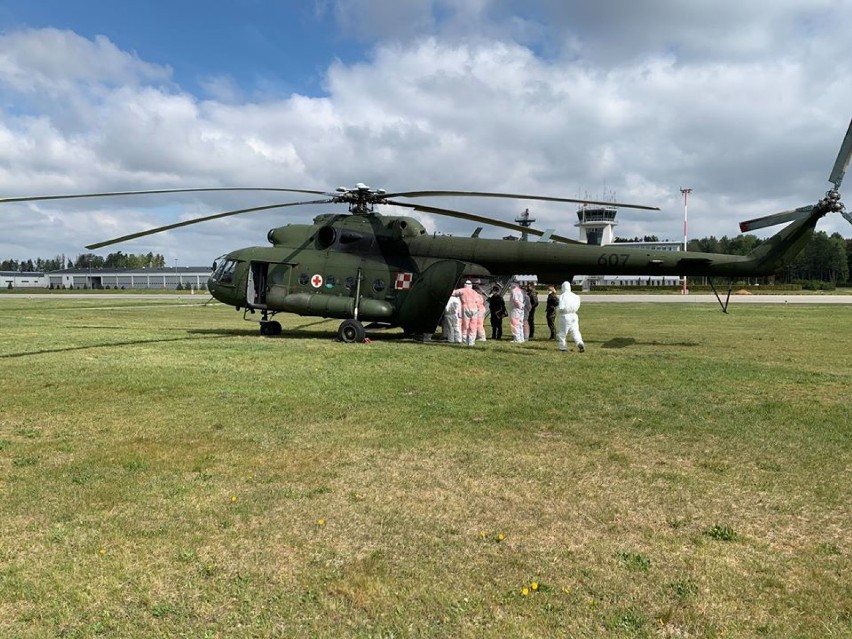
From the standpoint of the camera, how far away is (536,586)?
139 inches

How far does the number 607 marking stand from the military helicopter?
25mm

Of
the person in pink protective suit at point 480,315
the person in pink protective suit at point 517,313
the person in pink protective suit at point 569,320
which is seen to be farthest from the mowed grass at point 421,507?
the person in pink protective suit at point 517,313

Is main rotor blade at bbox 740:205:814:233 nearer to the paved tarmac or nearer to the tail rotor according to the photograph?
the tail rotor

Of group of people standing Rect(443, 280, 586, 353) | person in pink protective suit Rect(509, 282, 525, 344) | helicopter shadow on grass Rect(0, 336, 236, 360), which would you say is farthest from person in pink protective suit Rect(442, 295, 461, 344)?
helicopter shadow on grass Rect(0, 336, 236, 360)

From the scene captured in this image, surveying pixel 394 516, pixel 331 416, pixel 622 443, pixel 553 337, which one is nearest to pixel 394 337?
pixel 553 337

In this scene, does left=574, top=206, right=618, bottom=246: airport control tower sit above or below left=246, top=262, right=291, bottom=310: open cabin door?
above

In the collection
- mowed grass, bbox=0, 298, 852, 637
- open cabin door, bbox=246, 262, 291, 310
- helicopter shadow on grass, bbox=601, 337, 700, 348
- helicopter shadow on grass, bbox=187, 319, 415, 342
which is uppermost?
open cabin door, bbox=246, 262, 291, 310

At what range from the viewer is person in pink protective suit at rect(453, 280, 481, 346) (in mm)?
15750

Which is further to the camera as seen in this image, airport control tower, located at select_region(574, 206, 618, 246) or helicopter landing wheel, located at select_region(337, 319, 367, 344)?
airport control tower, located at select_region(574, 206, 618, 246)

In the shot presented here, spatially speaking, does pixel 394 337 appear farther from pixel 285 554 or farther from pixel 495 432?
pixel 285 554

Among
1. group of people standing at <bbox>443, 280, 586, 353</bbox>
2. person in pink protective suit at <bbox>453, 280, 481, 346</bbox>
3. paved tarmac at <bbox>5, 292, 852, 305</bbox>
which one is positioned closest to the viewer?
group of people standing at <bbox>443, 280, 586, 353</bbox>

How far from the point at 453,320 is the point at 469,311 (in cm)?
64

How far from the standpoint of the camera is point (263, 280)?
16.9 m

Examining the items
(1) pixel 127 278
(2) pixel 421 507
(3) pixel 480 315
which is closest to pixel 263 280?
(3) pixel 480 315
